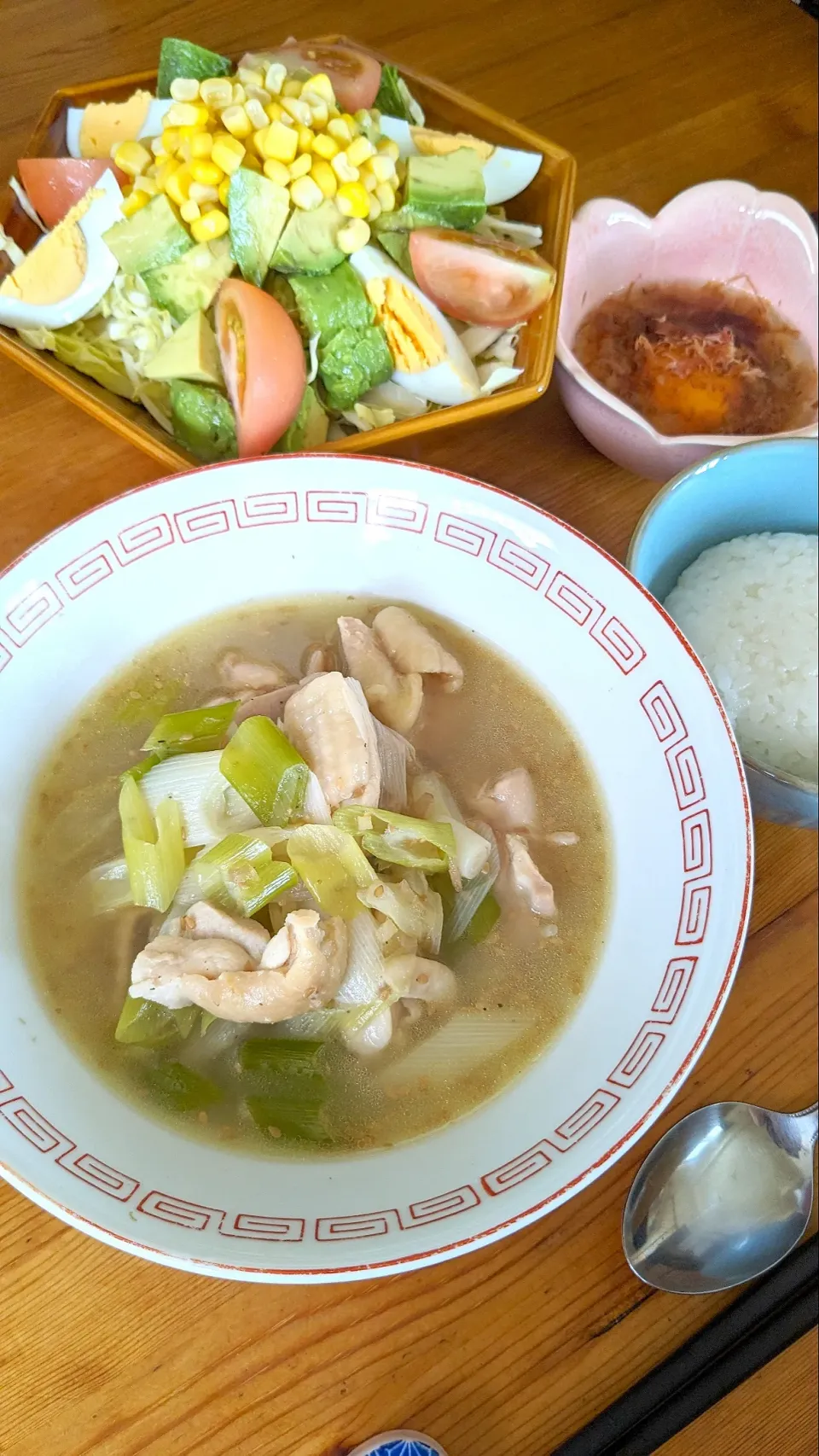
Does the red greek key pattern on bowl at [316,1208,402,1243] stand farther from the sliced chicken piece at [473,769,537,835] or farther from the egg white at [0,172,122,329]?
the egg white at [0,172,122,329]

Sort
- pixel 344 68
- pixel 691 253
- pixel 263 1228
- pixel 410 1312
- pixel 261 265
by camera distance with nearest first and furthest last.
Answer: pixel 263 1228 < pixel 410 1312 < pixel 261 265 < pixel 344 68 < pixel 691 253

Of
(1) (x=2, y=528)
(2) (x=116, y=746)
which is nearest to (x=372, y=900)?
(2) (x=116, y=746)

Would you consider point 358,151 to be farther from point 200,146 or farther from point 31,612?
point 31,612

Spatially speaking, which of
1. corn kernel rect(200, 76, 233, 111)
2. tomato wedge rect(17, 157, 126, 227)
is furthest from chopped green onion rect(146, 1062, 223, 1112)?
corn kernel rect(200, 76, 233, 111)

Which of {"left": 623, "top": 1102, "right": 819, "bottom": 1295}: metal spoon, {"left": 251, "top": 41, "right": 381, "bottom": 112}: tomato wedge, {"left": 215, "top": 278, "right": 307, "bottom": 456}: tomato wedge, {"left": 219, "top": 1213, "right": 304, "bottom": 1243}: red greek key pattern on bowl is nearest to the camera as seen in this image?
{"left": 219, "top": 1213, "right": 304, "bottom": 1243}: red greek key pattern on bowl

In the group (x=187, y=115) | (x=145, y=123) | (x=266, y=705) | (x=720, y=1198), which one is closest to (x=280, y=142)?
(x=187, y=115)

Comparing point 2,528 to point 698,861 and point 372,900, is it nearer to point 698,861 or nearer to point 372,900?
point 372,900
